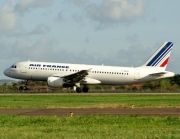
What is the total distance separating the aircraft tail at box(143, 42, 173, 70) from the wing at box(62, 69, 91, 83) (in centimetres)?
957

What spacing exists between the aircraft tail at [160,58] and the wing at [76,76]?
31.4 ft

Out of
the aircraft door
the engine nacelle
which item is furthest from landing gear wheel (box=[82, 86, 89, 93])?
the aircraft door

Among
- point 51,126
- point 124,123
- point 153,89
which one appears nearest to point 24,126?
point 51,126

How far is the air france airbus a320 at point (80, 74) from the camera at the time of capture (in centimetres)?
6412

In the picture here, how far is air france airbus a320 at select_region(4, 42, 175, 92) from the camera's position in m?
64.1

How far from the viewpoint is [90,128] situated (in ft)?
59.4

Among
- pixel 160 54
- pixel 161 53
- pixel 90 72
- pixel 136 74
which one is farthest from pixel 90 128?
pixel 161 53

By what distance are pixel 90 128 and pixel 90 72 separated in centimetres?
4755

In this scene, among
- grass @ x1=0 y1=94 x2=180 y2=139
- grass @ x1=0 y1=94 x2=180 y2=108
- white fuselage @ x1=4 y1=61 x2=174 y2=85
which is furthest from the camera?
white fuselage @ x1=4 y1=61 x2=174 y2=85

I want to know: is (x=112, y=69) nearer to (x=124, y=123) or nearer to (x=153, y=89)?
(x=153, y=89)

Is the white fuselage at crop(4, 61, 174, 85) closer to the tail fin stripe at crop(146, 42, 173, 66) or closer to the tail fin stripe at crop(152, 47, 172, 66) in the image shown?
the tail fin stripe at crop(146, 42, 173, 66)

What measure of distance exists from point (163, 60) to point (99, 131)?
2069 inches

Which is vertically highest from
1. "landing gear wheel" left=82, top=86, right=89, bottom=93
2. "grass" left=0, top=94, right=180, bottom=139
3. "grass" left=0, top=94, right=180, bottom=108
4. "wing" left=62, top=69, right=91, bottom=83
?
"wing" left=62, top=69, right=91, bottom=83

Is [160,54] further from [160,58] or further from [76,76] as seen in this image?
[76,76]
